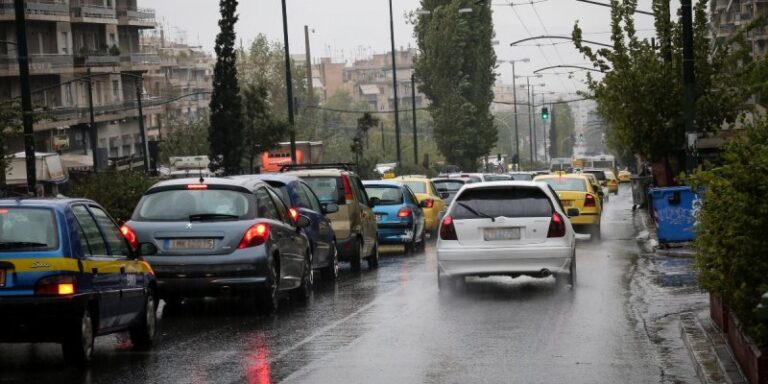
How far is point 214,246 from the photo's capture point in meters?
16.6

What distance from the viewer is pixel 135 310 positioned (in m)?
13.7

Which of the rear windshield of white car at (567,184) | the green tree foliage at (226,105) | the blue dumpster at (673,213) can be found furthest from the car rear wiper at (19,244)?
the green tree foliage at (226,105)

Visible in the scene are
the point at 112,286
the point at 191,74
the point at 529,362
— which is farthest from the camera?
the point at 191,74

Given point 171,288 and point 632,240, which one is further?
point 632,240

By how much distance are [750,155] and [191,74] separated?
6596 inches

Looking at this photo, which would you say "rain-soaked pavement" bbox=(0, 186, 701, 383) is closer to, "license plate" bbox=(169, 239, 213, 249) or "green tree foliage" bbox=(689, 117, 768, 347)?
"license plate" bbox=(169, 239, 213, 249)

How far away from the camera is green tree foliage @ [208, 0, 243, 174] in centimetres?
4941

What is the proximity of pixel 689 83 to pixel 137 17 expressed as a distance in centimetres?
7641

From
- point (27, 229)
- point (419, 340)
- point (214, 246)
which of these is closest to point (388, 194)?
point (214, 246)

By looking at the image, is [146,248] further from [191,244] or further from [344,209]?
[344,209]

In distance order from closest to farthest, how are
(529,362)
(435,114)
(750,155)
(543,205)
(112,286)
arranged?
(750,155) → (529,362) → (112,286) → (543,205) → (435,114)

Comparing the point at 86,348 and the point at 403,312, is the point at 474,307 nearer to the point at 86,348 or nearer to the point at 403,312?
the point at 403,312

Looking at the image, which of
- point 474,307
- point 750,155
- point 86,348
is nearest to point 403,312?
point 474,307

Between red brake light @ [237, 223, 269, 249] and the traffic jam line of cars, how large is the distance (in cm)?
1
